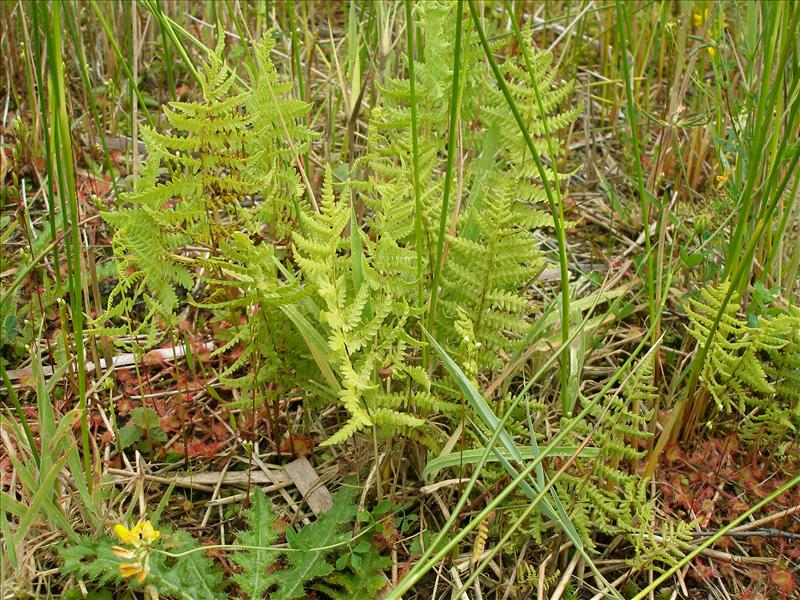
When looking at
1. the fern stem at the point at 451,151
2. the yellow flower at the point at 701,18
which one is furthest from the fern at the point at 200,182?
the yellow flower at the point at 701,18

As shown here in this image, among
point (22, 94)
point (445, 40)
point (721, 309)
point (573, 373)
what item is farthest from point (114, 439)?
point (22, 94)

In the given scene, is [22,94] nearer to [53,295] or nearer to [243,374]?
[53,295]

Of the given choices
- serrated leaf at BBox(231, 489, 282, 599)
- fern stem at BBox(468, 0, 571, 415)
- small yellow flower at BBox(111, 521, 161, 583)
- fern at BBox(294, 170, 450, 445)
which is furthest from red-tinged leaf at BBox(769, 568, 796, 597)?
small yellow flower at BBox(111, 521, 161, 583)

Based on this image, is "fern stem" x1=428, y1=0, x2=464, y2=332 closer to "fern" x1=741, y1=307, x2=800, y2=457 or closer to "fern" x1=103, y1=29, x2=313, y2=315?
"fern" x1=103, y1=29, x2=313, y2=315

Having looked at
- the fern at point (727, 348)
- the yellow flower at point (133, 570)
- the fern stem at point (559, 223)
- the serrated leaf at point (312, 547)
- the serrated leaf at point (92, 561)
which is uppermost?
the fern stem at point (559, 223)

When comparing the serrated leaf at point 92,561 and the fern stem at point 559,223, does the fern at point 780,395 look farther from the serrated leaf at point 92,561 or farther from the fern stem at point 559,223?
the serrated leaf at point 92,561

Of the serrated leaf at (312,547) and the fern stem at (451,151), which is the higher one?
the fern stem at (451,151)

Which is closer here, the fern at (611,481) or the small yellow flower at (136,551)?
the small yellow flower at (136,551)

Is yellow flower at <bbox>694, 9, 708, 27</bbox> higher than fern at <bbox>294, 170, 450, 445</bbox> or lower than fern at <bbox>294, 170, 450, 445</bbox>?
higher

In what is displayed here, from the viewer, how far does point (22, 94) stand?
265 cm

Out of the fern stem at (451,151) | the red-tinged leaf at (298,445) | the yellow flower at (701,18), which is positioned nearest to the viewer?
the fern stem at (451,151)

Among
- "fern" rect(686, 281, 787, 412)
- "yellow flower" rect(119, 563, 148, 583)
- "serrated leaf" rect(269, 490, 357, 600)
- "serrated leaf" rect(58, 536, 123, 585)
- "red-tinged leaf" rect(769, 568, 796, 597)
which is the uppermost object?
"fern" rect(686, 281, 787, 412)

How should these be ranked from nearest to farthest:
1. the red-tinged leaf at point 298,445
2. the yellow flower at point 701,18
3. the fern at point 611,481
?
1. the fern at point 611,481
2. the red-tinged leaf at point 298,445
3. the yellow flower at point 701,18

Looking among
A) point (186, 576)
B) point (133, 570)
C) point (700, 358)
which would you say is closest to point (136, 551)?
point (133, 570)
